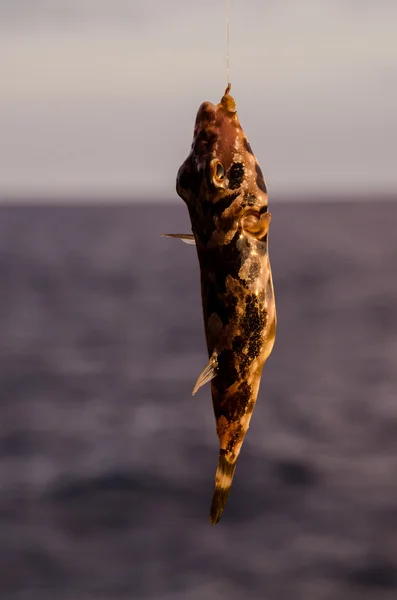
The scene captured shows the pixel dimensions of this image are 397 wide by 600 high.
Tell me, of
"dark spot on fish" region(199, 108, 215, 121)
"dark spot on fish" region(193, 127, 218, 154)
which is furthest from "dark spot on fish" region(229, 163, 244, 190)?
"dark spot on fish" region(199, 108, 215, 121)

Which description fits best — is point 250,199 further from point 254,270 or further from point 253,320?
point 253,320

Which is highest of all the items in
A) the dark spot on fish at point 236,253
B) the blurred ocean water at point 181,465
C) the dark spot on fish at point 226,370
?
the dark spot on fish at point 236,253

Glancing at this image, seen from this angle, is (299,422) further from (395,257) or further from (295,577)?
(395,257)

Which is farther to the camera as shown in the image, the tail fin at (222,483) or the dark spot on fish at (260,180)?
the tail fin at (222,483)

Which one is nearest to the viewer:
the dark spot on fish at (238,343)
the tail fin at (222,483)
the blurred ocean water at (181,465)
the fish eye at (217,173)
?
the fish eye at (217,173)

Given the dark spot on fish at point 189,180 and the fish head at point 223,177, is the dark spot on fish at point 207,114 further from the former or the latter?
the dark spot on fish at point 189,180

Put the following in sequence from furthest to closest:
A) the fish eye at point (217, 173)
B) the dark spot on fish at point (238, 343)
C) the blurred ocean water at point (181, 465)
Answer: the blurred ocean water at point (181, 465), the dark spot on fish at point (238, 343), the fish eye at point (217, 173)

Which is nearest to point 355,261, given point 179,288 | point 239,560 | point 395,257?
point 395,257

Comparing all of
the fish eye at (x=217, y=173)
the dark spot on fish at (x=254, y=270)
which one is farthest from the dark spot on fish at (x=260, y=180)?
the dark spot on fish at (x=254, y=270)
